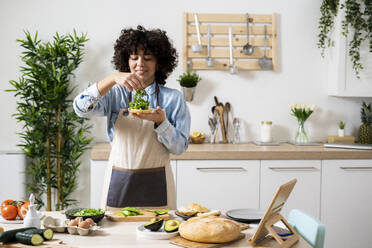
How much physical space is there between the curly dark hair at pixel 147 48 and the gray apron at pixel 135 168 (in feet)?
0.99

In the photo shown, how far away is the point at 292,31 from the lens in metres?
4.00

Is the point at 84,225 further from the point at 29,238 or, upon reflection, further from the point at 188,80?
the point at 188,80

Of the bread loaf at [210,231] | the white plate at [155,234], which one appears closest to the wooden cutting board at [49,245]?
the white plate at [155,234]

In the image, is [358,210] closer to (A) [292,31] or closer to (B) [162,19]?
(A) [292,31]

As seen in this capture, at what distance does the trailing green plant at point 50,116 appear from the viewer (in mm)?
3562

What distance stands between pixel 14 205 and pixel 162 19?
8.14ft

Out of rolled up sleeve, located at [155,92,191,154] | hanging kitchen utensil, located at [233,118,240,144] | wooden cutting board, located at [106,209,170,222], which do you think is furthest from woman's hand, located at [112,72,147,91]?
hanging kitchen utensil, located at [233,118,240,144]

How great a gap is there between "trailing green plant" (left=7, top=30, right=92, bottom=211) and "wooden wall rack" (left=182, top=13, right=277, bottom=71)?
35.9 inches

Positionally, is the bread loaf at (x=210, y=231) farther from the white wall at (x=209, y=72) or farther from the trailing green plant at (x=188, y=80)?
the white wall at (x=209, y=72)

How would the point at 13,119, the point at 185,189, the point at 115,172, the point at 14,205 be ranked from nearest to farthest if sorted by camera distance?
the point at 14,205 < the point at 115,172 < the point at 185,189 < the point at 13,119

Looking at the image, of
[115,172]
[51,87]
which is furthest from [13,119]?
[115,172]

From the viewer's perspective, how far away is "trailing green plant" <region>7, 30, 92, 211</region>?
356 cm

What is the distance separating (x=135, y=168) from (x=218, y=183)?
133 cm

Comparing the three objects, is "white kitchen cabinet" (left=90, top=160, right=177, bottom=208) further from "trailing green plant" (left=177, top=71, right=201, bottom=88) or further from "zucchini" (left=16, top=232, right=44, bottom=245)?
"zucchini" (left=16, top=232, right=44, bottom=245)
